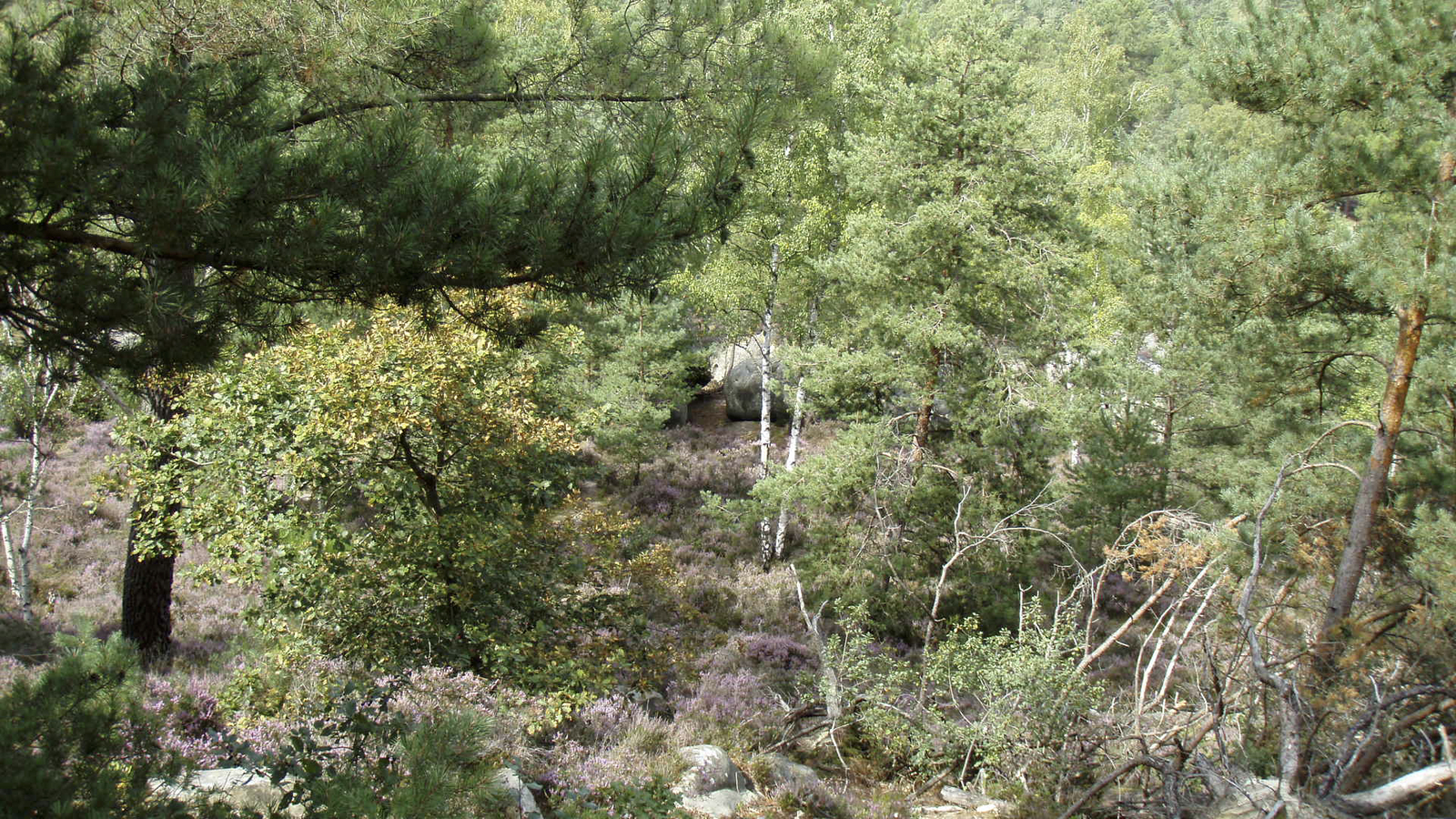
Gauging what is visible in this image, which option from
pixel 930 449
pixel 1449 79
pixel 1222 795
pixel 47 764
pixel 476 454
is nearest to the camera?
pixel 47 764

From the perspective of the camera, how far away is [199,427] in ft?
20.2

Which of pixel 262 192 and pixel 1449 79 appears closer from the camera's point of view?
pixel 262 192

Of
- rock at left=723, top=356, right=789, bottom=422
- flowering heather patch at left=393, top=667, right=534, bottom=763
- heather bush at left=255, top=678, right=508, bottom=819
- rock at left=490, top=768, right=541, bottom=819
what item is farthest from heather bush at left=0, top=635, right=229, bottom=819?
rock at left=723, top=356, right=789, bottom=422

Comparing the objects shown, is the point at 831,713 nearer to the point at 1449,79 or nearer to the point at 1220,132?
the point at 1449,79

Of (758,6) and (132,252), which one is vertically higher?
(758,6)

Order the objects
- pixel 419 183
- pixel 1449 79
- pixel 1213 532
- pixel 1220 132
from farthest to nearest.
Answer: pixel 1220 132
pixel 1213 532
pixel 1449 79
pixel 419 183

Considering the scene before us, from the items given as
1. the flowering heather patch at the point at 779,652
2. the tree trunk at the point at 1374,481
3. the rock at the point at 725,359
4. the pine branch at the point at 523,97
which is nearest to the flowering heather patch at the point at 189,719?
the pine branch at the point at 523,97

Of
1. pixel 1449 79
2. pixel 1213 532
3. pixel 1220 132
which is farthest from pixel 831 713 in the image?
pixel 1220 132

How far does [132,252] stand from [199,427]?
3515 millimetres

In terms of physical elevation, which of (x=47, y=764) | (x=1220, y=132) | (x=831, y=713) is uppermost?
(x=1220, y=132)

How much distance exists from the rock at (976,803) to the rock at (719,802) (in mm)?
1666

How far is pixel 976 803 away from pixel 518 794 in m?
3.90

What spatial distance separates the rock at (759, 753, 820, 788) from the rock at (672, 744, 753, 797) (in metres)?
0.31

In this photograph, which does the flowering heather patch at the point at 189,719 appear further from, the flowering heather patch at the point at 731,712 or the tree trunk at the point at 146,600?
the flowering heather patch at the point at 731,712
